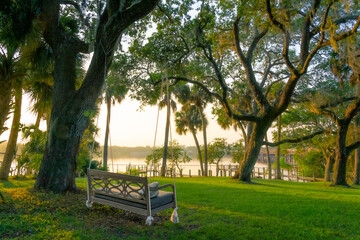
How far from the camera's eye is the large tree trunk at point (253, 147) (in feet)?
33.8

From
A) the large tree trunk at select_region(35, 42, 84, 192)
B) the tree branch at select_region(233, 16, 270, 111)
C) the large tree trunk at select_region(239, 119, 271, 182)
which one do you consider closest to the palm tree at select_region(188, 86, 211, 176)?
the tree branch at select_region(233, 16, 270, 111)

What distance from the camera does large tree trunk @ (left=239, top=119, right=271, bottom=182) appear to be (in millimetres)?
10305

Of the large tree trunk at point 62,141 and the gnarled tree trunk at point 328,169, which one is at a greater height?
the large tree trunk at point 62,141

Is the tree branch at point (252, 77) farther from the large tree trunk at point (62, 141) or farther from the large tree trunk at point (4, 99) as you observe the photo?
the large tree trunk at point (4, 99)

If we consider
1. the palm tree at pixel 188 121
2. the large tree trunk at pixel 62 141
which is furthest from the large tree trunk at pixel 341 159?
the palm tree at pixel 188 121

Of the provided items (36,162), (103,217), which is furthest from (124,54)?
(103,217)

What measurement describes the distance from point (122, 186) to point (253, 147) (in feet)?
25.8

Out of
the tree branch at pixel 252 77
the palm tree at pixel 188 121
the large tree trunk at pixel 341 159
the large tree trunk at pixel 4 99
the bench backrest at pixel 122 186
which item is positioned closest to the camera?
the bench backrest at pixel 122 186

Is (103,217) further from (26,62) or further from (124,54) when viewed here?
(124,54)

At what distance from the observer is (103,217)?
409cm

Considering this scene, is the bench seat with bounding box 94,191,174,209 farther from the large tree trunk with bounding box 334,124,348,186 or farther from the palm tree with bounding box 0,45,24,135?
the large tree trunk with bounding box 334,124,348,186

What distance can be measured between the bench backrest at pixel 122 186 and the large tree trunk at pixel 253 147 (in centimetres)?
760

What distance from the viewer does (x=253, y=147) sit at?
10555 mm

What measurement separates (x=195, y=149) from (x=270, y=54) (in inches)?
554
